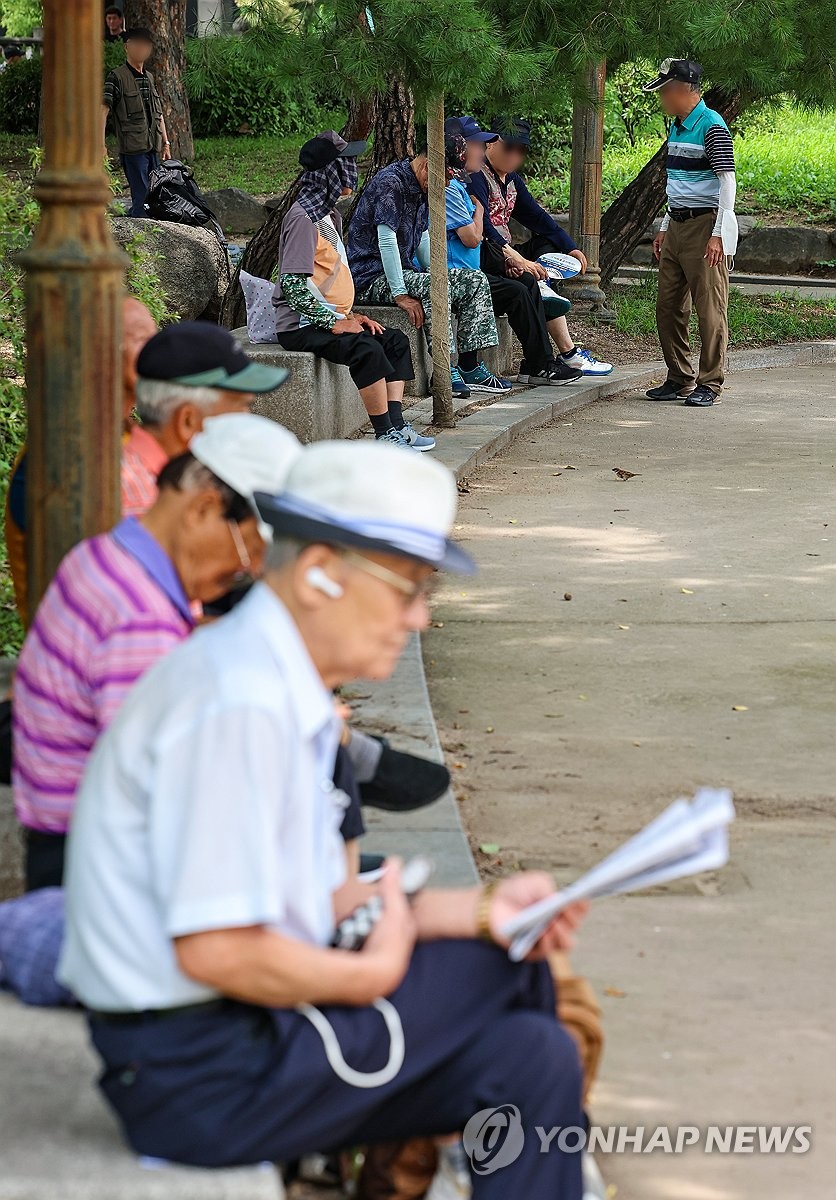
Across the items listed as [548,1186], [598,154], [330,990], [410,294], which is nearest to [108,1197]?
[330,990]

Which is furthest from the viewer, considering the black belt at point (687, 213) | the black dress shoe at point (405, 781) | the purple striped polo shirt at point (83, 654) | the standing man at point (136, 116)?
the standing man at point (136, 116)

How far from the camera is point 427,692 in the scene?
5297mm

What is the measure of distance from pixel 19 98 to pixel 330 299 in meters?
16.0

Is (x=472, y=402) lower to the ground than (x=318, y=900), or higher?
lower

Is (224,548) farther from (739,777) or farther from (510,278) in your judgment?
(510,278)

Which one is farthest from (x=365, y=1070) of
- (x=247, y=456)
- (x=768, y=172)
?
(x=768, y=172)

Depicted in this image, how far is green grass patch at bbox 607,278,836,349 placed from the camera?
44.6 ft

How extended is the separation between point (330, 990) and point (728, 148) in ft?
29.6

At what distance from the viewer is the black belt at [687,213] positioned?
1042 cm

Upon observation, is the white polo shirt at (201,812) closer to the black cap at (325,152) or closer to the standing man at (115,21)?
the black cap at (325,152)

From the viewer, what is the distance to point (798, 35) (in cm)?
1002

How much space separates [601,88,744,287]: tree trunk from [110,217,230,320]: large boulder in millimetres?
5006

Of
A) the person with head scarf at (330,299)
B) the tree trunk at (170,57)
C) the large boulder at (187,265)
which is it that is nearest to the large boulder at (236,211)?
the tree trunk at (170,57)

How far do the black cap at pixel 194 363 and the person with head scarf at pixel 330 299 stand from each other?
452 cm
